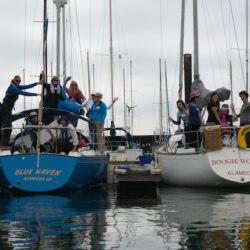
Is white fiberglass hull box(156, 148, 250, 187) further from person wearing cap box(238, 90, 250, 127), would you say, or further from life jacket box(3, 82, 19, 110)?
life jacket box(3, 82, 19, 110)

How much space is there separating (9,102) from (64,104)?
5.32ft

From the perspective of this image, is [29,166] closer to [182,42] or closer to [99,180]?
[99,180]

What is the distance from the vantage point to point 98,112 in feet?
53.4

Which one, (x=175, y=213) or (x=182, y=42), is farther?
(x=182, y=42)

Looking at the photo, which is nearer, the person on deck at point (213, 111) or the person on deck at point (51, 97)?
the person on deck at point (213, 111)

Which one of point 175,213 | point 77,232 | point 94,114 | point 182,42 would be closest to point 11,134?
point 94,114

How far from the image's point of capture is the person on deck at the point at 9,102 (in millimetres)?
14656

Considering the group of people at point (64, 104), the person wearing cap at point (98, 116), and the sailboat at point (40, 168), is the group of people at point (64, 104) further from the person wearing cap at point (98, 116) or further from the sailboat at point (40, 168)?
the sailboat at point (40, 168)

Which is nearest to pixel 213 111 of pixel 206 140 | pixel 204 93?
pixel 206 140

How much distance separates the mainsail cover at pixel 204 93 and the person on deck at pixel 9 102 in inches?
209

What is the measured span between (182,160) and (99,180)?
2684 millimetres

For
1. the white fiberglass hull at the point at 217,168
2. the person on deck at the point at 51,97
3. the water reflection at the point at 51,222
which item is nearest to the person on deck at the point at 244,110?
the white fiberglass hull at the point at 217,168

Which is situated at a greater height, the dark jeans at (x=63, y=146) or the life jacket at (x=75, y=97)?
the life jacket at (x=75, y=97)

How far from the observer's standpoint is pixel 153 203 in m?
11.3
